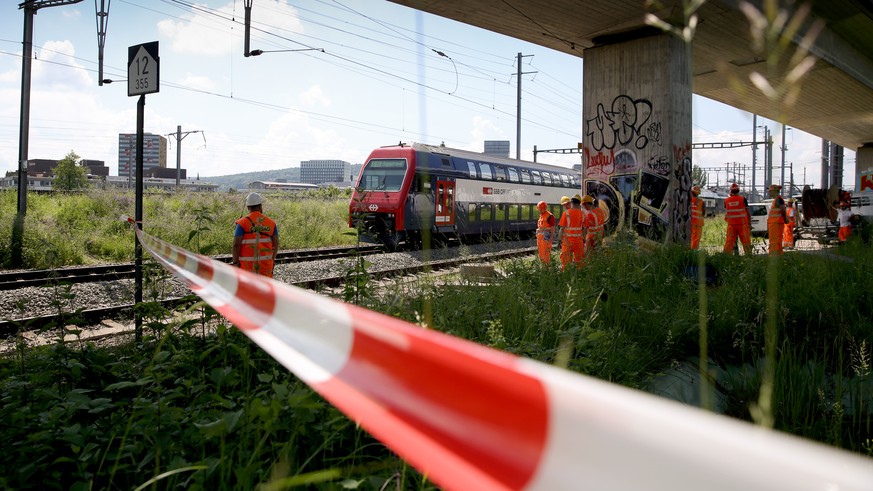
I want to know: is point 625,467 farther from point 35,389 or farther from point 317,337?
point 35,389

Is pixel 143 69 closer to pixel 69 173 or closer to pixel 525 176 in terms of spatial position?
pixel 525 176

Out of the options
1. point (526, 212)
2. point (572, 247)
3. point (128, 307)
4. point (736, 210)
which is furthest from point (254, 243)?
point (526, 212)

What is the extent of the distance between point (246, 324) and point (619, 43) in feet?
47.0

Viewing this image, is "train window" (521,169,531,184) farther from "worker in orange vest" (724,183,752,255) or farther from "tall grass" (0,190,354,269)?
"worker in orange vest" (724,183,752,255)

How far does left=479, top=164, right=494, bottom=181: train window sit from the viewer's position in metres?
22.2

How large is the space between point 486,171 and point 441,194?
3.18 meters

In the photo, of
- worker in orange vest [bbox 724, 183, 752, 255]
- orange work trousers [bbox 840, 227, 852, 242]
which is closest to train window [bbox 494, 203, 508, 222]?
worker in orange vest [bbox 724, 183, 752, 255]

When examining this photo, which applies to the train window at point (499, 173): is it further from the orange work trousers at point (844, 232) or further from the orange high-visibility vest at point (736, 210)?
the orange work trousers at point (844, 232)

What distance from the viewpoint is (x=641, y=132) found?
14086 mm

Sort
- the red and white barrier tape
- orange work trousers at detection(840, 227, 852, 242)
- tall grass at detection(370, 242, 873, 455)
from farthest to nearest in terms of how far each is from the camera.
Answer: orange work trousers at detection(840, 227, 852, 242)
tall grass at detection(370, 242, 873, 455)
the red and white barrier tape

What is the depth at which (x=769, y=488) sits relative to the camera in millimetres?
557

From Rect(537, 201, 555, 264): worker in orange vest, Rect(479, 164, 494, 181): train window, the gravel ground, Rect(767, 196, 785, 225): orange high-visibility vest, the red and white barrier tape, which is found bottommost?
the gravel ground

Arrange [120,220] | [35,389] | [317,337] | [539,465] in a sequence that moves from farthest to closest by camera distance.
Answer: [120,220]
[35,389]
[317,337]
[539,465]

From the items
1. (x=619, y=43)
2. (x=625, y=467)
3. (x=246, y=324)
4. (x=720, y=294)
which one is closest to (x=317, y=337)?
(x=246, y=324)
